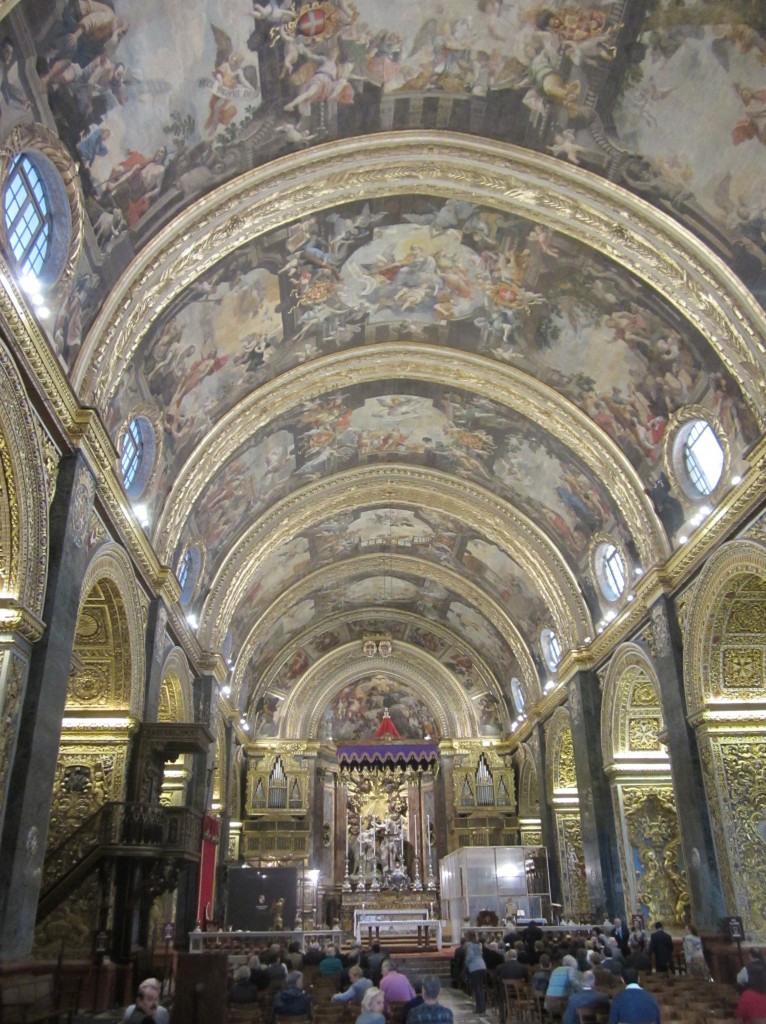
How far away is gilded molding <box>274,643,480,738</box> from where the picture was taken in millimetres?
34500

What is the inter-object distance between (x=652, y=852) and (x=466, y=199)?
1619 centimetres

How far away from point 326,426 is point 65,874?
12.5 m

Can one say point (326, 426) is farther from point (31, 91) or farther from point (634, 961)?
point (634, 961)

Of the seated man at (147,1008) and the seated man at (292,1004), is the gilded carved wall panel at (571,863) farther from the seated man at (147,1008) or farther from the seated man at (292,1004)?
the seated man at (147,1008)

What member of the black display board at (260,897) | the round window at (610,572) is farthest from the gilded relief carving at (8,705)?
the black display board at (260,897)

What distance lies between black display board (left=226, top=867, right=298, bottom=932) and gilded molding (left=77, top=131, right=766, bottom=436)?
58.7 feet

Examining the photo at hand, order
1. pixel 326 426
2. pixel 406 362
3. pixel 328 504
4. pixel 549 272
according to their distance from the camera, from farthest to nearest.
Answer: pixel 328 504 → pixel 326 426 → pixel 406 362 → pixel 549 272

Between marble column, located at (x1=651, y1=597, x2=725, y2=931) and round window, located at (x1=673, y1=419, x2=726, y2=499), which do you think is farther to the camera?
round window, located at (x1=673, y1=419, x2=726, y2=499)

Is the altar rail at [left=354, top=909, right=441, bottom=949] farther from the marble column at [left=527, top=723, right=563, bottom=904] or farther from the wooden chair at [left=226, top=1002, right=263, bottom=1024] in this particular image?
the wooden chair at [left=226, top=1002, right=263, bottom=1024]

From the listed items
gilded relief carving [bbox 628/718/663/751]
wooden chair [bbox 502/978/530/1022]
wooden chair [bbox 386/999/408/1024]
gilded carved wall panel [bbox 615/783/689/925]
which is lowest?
wooden chair [bbox 502/978/530/1022]

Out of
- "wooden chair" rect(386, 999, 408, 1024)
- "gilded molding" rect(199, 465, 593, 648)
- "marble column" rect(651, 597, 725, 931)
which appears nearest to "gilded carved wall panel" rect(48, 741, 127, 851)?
"wooden chair" rect(386, 999, 408, 1024)

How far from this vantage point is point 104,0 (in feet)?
35.2

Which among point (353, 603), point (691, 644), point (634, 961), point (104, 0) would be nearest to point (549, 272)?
point (691, 644)

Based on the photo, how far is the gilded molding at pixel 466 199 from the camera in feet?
46.5
